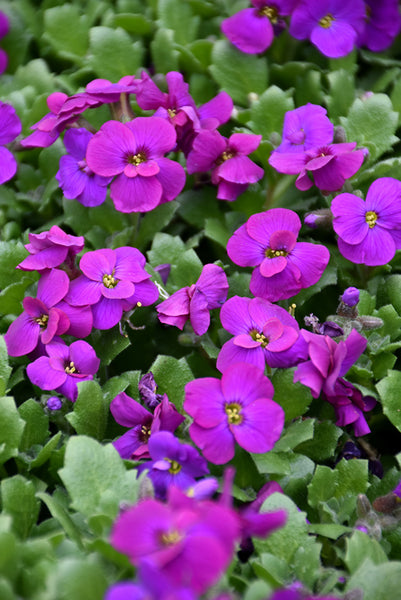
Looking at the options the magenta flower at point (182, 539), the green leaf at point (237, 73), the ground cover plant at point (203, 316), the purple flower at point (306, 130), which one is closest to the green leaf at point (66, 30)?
the ground cover plant at point (203, 316)

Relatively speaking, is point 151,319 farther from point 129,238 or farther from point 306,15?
point 306,15

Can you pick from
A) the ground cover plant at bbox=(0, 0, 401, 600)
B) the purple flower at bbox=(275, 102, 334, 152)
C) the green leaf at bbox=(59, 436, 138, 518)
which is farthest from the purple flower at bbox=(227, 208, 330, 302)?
the green leaf at bbox=(59, 436, 138, 518)

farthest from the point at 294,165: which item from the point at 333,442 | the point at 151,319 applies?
the point at 333,442

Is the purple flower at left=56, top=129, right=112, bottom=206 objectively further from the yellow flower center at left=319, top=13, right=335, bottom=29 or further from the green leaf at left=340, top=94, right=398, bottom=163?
the yellow flower center at left=319, top=13, right=335, bottom=29

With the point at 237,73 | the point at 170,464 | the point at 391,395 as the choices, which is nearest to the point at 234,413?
the point at 170,464

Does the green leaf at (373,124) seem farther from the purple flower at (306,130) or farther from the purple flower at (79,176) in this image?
the purple flower at (79,176)

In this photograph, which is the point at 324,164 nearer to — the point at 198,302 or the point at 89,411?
the point at 198,302

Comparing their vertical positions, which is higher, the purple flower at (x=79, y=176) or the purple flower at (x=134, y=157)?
the purple flower at (x=134, y=157)
